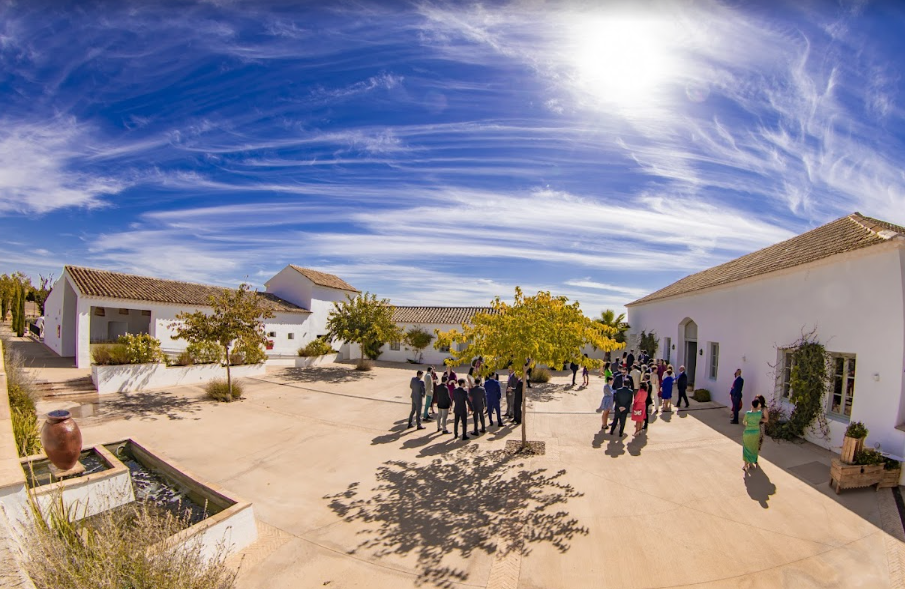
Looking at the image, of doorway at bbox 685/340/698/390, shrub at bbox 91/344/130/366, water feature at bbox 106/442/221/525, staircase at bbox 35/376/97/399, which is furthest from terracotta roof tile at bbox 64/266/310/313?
doorway at bbox 685/340/698/390

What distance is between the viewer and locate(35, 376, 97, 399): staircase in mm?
14422

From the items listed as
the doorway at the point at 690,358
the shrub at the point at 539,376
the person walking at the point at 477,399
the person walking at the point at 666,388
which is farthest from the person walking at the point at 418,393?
the doorway at the point at 690,358

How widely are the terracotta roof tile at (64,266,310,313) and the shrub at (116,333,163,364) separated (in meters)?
2.79

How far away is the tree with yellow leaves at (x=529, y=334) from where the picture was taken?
9555 mm

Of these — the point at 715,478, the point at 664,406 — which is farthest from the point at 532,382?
the point at 715,478

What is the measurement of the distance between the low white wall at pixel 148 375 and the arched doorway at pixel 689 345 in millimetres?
21179

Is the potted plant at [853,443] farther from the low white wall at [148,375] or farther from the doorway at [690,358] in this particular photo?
the low white wall at [148,375]

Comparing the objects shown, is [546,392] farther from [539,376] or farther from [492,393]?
[492,393]

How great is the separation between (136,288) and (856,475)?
26.7 meters

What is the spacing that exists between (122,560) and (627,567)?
229 inches

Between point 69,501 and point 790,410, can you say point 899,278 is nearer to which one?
point 790,410

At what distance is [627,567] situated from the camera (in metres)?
5.52

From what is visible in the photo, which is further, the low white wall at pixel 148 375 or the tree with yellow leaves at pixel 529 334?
the low white wall at pixel 148 375

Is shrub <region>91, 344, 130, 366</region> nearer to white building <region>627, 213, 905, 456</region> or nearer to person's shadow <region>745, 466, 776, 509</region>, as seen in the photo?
person's shadow <region>745, 466, 776, 509</region>
